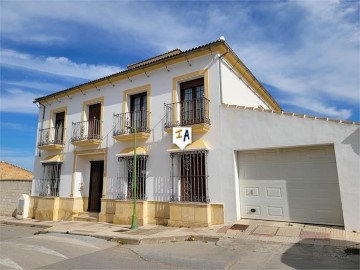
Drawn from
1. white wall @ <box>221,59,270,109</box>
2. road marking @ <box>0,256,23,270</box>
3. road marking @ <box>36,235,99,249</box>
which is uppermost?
white wall @ <box>221,59,270,109</box>

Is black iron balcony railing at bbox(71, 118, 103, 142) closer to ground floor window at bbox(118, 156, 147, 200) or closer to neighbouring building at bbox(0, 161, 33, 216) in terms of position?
ground floor window at bbox(118, 156, 147, 200)

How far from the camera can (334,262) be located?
5.14m

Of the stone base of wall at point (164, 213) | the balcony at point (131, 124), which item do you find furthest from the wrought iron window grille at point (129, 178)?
the balcony at point (131, 124)

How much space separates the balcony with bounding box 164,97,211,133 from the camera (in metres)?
9.26

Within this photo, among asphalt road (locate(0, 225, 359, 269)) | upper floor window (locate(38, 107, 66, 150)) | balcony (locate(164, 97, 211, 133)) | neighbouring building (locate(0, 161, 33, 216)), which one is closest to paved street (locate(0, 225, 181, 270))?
asphalt road (locate(0, 225, 359, 269))

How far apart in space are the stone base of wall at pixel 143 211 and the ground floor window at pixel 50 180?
0.42 m

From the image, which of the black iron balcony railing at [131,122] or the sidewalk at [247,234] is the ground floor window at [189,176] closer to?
the sidewalk at [247,234]

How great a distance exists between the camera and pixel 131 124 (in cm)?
1132

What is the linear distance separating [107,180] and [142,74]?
459cm

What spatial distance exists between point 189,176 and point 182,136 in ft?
4.57

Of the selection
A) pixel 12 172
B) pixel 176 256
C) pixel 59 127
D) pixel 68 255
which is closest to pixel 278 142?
pixel 176 256

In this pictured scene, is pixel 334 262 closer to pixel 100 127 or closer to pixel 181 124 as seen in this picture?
pixel 181 124

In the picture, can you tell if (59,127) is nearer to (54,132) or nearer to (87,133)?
(54,132)

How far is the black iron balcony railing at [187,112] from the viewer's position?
9453 mm
